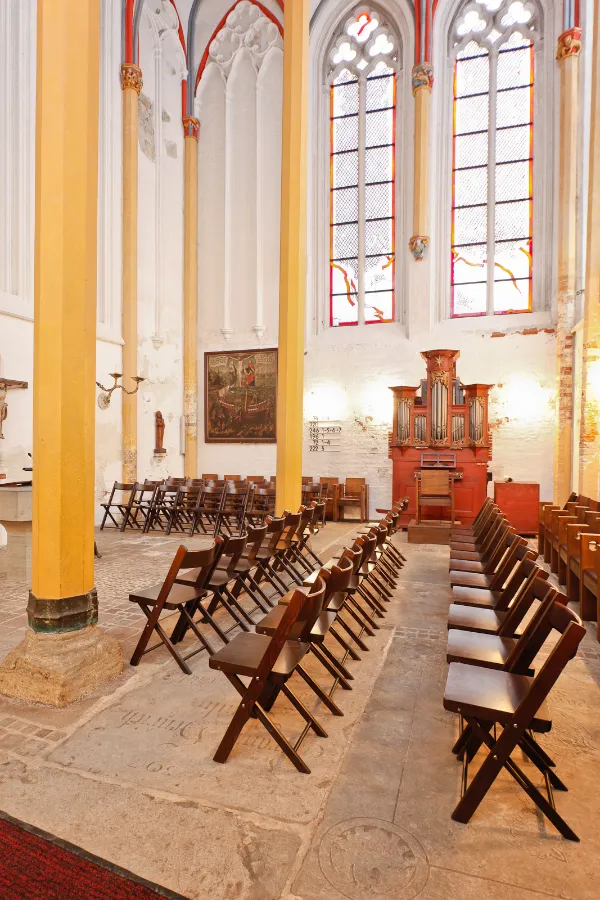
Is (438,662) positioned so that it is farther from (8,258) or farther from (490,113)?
(490,113)

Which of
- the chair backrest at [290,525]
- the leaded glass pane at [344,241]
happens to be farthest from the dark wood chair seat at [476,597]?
the leaded glass pane at [344,241]

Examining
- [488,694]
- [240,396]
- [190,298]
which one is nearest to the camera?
[488,694]

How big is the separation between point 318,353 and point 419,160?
16.9 feet

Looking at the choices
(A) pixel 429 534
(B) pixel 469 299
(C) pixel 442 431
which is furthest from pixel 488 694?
(B) pixel 469 299

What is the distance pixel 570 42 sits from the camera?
11773mm

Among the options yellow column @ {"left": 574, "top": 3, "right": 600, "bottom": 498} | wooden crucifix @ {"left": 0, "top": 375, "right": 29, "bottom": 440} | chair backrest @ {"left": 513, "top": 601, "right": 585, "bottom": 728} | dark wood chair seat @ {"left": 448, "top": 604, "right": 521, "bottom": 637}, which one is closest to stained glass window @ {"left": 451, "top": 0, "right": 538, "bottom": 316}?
yellow column @ {"left": 574, "top": 3, "right": 600, "bottom": 498}

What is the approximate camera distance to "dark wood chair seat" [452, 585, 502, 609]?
12.8ft

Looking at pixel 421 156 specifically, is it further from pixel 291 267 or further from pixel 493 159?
pixel 291 267

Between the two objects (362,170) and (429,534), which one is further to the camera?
(362,170)

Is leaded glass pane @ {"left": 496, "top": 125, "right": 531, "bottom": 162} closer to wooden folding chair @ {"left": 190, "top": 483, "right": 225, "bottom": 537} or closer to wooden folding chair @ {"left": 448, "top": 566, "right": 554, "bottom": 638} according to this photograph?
wooden folding chair @ {"left": 190, "top": 483, "right": 225, "bottom": 537}

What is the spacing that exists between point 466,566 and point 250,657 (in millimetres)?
3087

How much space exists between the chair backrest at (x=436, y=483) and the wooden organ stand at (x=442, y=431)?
987mm

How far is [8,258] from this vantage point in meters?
9.91

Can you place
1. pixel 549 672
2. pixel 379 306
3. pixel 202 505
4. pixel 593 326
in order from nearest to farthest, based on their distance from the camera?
pixel 549 672
pixel 593 326
pixel 202 505
pixel 379 306
